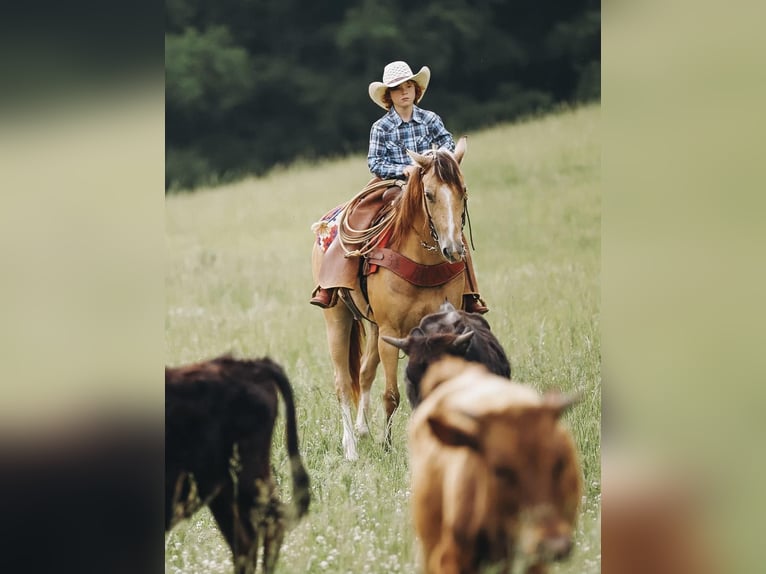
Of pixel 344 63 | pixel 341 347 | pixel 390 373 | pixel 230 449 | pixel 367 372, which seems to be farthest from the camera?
pixel 344 63

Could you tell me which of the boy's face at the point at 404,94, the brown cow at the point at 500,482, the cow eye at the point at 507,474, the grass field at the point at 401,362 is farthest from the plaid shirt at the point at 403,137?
the cow eye at the point at 507,474

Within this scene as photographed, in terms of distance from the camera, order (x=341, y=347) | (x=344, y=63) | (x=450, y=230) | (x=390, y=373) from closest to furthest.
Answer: (x=450, y=230) → (x=390, y=373) → (x=341, y=347) → (x=344, y=63)

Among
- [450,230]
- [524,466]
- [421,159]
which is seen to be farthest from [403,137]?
[524,466]

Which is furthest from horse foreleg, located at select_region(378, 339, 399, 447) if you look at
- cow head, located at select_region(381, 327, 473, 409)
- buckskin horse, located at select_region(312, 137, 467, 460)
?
cow head, located at select_region(381, 327, 473, 409)

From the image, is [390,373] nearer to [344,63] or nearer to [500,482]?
[500,482]

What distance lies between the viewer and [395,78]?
546 cm

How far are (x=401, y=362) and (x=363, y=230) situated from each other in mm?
876

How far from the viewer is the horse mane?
5164mm

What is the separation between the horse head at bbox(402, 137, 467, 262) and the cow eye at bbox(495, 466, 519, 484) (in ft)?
4.55

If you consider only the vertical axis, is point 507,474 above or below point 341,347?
below

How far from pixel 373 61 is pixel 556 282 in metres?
1.59

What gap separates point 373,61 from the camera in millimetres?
5883
